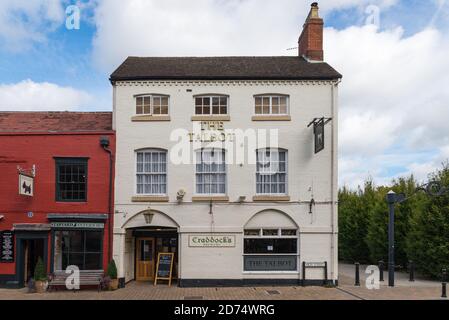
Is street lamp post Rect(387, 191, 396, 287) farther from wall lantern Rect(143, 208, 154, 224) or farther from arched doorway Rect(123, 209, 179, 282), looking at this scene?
wall lantern Rect(143, 208, 154, 224)

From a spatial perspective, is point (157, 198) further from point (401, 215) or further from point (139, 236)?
point (401, 215)

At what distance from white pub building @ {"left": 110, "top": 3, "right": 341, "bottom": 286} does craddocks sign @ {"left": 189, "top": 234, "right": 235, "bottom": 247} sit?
0.04m

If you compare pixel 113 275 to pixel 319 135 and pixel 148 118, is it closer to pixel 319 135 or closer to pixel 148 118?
pixel 148 118

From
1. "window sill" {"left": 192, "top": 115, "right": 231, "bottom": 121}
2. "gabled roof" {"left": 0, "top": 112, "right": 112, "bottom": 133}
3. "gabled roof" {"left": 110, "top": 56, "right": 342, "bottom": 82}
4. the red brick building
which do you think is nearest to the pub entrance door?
the red brick building

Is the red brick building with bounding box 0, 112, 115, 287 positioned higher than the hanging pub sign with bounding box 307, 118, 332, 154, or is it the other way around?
the hanging pub sign with bounding box 307, 118, 332, 154

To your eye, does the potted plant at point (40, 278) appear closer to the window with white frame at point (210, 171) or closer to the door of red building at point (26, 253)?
the door of red building at point (26, 253)

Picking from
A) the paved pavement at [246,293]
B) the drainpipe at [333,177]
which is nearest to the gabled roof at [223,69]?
the drainpipe at [333,177]

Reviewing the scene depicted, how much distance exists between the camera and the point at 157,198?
727 inches

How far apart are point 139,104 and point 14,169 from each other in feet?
19.0

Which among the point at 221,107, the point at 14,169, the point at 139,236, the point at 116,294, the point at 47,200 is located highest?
the point at 221,107

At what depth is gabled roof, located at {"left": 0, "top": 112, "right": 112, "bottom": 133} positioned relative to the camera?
1917 centimetres

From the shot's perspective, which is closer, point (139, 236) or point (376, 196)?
point (139, 236)

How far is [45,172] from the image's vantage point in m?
18.5

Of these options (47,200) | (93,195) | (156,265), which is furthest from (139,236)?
(47,200)
